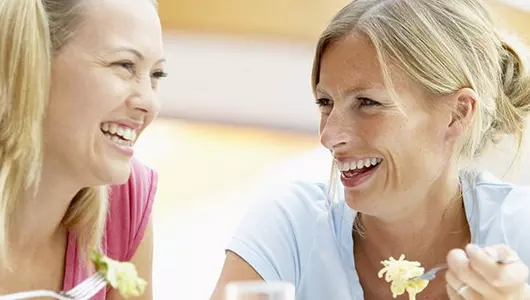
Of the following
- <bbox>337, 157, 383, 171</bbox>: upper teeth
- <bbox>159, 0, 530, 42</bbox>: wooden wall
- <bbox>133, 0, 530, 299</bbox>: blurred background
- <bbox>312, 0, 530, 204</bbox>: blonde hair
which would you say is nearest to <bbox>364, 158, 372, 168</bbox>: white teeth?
<bbox>337, 157, 383, 171</bbox>: upper teeth

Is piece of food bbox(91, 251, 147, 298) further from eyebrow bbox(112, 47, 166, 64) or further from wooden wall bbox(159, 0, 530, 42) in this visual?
wooden wall bbox(159, 0, 530, 42)

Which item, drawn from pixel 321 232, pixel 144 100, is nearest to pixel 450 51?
pixel 321 232

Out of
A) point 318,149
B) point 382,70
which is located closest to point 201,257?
point 318,149

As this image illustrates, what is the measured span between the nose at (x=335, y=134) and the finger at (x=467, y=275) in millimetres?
313

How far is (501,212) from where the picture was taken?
1.51 metres

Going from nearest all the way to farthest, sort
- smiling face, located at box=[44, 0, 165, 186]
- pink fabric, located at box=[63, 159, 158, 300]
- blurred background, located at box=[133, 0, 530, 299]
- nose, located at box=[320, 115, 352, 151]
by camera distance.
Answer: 1. smiling face, located at box=[44, 0, 165, 186]
2. nose, located at box=[320, 115, 352, 151]
3. pink fabric, located at box=[63, 159, 158, 300]
4. blurred background, located at box=[133, 0, 530, 299]

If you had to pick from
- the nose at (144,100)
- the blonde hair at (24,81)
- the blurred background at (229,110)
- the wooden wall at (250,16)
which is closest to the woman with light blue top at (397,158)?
the nose at (144,100)

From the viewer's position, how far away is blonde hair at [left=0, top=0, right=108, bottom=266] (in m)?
1.19

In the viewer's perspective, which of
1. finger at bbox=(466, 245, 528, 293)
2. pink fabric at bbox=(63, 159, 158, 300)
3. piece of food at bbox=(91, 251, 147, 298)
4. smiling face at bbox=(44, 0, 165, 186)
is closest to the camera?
piece of food at bbox=(91, 251, 147, 298)

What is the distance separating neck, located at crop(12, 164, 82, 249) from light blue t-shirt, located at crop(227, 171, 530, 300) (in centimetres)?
31

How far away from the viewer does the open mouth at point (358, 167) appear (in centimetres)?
140

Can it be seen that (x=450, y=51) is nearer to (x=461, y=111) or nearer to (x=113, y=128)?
(x=461, y=111)

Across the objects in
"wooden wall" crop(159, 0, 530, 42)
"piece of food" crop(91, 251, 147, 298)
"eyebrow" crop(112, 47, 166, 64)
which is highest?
"wooden wall" crop(159, 0, 530, 42)

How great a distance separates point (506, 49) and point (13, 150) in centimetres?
86
